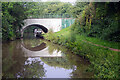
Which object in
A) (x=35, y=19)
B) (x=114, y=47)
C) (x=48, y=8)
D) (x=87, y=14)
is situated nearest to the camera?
(x=114, y=47)

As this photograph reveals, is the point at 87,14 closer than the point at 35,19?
Yes

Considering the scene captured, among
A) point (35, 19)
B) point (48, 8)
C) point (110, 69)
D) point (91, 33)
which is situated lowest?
point (110, 69)

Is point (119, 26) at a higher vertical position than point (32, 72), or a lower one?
higher

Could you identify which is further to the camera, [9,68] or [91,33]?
[91,33]

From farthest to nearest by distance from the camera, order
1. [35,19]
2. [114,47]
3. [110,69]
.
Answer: [35,19]
[114,47]
[110,69]

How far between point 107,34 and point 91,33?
12.3 feet

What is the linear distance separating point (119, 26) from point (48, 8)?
73.9 ft

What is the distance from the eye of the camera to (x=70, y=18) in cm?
2189

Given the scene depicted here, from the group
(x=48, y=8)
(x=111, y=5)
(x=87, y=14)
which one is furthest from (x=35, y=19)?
(x=111, y=5)

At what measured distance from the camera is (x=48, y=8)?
1094 inches

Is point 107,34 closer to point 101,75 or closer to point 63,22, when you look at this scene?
point 101,75

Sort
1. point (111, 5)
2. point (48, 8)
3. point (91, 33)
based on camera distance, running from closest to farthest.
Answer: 1. point (111, 5)
2. point (91, 33)
3. point (48, 8)

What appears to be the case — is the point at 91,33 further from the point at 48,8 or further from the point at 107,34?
the point at 48,8

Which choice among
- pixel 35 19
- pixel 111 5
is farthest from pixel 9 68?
pixel 35 19
